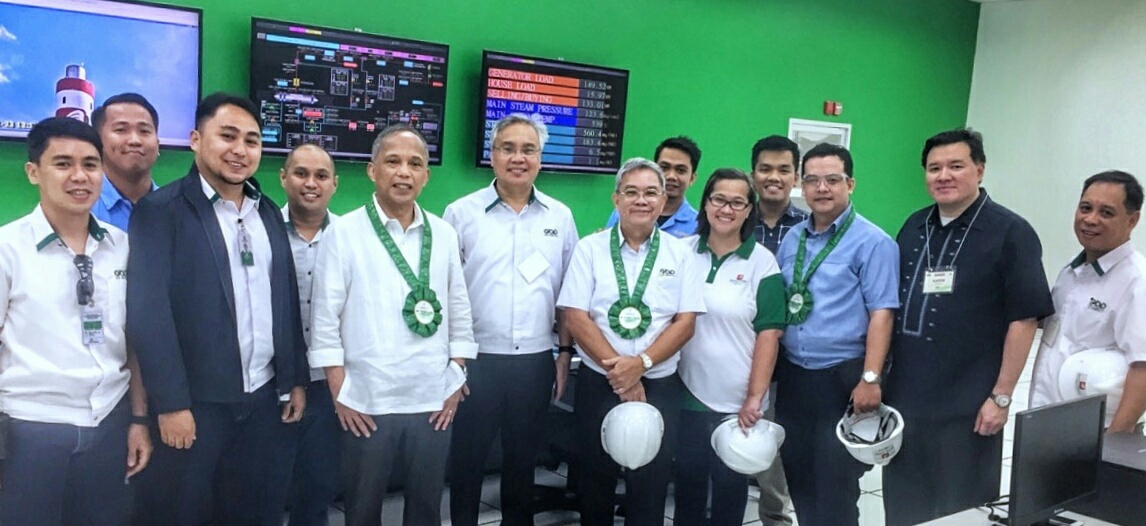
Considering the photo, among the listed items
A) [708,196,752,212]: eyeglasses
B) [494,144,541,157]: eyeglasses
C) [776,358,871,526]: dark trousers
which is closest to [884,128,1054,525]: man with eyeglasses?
[776,358,871,526]: dark trousers

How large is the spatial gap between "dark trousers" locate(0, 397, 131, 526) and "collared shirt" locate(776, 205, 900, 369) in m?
2.30

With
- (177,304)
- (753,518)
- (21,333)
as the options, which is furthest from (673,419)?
(21,333)

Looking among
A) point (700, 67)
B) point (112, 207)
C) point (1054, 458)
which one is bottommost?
point (1054, 458)

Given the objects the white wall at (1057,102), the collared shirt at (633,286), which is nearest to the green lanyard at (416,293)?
the collared shirt at (633,286)

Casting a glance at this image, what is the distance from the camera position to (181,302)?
238 cm

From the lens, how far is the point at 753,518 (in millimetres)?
4023

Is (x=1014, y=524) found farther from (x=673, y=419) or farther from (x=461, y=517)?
(x=461, y=517)

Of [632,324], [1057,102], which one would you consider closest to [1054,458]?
[632,324]

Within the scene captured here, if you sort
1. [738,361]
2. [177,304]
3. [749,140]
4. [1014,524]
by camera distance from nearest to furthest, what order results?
1. [1014,524]
2. [177,304]
3. [738,361]
4. [749,140]

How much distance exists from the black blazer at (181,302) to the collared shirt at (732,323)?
5.30ft

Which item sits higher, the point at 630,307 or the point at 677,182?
the point at 677,182

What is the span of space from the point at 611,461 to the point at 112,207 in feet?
6.46

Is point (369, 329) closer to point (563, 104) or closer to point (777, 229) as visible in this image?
point (777, 229)

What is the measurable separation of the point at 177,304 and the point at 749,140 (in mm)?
5013
